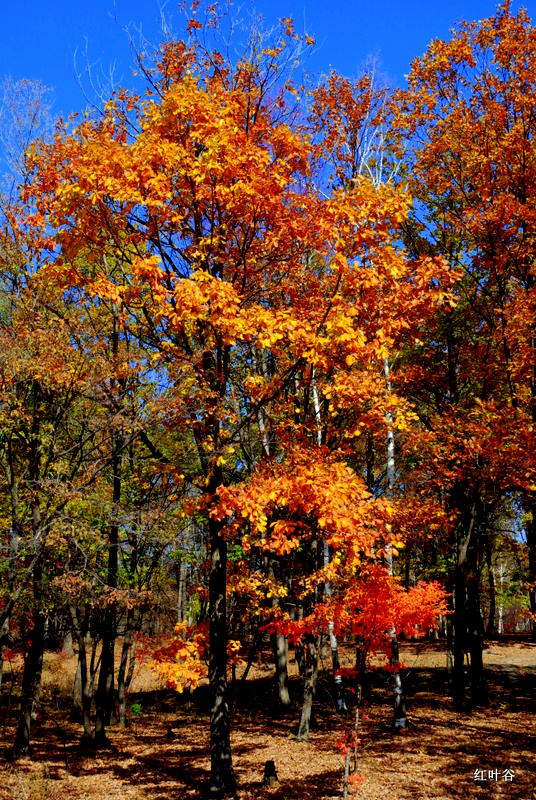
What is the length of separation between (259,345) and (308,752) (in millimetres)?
11204

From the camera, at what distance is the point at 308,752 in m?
13.5

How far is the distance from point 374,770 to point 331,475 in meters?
7.92

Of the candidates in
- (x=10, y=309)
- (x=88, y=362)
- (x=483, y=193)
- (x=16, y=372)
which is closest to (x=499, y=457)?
(x=483, y=193)

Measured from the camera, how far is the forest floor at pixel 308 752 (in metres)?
10.6

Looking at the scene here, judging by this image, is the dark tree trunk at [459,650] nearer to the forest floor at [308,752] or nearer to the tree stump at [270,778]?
the forest floor at [308,752]

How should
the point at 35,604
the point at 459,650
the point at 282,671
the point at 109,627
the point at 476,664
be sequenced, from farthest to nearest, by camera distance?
the point at 282,671 → the point at 476,664 → the point at 459,650 → the point at 109,627 → the point at 35,604

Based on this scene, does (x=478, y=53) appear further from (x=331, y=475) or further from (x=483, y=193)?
(x=331, y=475)

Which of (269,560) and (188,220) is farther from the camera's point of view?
(269,560)

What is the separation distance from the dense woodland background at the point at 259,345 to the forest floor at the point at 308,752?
2.52 ft

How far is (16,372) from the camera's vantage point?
31.2ft

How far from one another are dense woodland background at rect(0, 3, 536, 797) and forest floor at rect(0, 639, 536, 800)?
0.77 metres

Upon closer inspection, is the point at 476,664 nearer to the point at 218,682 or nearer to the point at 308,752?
the point at 308,752

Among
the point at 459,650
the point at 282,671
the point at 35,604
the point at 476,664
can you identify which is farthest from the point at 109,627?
the point at 476,664

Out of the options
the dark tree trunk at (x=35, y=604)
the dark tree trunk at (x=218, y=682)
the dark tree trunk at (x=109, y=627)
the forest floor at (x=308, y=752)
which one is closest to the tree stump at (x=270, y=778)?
the forest floor at (x=308, y=752)
